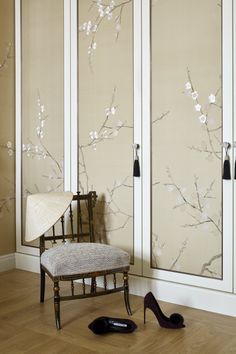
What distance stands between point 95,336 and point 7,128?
6.99 ft

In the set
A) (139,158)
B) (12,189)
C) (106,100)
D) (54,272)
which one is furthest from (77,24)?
(54,272)

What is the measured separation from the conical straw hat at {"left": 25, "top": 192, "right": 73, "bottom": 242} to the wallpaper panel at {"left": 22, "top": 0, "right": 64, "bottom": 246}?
57cm

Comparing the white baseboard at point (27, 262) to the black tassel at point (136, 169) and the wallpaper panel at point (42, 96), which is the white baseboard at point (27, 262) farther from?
the black tassel at point (136, 169)

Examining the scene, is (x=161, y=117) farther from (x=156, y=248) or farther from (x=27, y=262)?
(x=27, y=262)

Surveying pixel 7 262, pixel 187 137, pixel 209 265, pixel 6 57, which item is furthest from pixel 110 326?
pixel 6 57

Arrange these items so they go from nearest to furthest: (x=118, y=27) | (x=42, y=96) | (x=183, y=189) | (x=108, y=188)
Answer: (x=183, y=189), (x=118, y=27), (x=108, y=188), (x=42, y=96)

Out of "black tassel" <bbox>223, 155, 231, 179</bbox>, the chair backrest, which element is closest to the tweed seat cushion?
the chair backrest

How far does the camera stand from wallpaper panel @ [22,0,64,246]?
369 centimetres

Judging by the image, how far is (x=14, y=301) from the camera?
310cm

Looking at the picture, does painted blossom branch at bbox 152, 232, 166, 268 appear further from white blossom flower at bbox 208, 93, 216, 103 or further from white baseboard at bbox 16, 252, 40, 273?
white baseboard at bbox 16, 252, 40, 273

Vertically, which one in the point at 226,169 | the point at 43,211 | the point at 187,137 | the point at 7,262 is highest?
the point at 187,137

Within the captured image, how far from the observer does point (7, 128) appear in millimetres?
3961

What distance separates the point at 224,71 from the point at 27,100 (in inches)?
71.5

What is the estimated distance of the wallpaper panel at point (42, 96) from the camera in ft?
12.1
